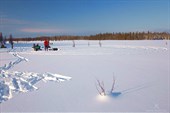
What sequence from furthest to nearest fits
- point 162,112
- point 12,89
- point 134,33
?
point 134,33 → point 12,89 → point 162,112

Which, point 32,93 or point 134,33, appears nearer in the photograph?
point 32,93

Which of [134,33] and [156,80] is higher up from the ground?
[134,33]

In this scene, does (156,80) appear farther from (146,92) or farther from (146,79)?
(146,92)

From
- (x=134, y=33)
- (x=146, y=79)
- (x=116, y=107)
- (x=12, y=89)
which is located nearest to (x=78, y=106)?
(x=116, y=107)

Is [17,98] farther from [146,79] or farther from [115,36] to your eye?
[115,36]

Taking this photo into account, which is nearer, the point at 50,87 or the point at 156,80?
the point at 50,87

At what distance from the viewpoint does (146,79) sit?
6637 mm

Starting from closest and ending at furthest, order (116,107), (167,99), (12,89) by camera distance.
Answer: (116,107) < (167,99) < (12,89)

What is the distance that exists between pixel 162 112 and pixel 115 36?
10884cm

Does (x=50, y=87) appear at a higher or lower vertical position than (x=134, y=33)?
lower

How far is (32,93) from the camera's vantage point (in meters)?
5.36

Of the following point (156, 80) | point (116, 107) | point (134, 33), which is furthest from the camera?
point (134, 33)

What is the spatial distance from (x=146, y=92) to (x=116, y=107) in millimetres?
1307

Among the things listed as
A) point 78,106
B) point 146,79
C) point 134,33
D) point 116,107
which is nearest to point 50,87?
point 78,106
